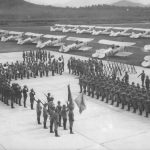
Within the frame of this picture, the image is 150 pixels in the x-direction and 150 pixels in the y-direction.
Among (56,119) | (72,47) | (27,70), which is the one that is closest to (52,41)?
(72,47)

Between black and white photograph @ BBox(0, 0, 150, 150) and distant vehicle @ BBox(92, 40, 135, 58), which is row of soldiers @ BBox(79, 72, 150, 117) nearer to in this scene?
black and white photograph @ BBox(0, 0, 150, 150)

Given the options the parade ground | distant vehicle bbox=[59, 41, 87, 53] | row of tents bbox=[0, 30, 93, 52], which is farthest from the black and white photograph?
row of tents bbox=[0, 30, 93, 52]

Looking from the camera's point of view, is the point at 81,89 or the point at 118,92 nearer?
the point at 118,92

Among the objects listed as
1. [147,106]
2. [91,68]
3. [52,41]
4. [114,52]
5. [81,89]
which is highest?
[52,41]

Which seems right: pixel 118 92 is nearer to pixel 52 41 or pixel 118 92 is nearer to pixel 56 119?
pixel 56 119

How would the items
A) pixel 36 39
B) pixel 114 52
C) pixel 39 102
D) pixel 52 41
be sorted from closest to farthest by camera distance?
pixel 39 102
pixel 114 52
pixel 52 41
pixel 36 39

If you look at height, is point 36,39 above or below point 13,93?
above

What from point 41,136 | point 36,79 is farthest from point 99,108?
point 36,79

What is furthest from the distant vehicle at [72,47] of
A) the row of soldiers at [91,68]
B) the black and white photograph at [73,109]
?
the row of soldiers at [91,68]

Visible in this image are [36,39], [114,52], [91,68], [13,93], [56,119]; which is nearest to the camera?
[56,119]
